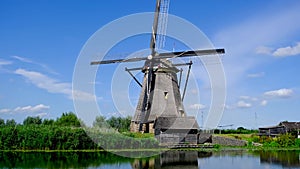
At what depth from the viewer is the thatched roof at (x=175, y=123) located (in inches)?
1054

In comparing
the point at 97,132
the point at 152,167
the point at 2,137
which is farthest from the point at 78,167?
the point at 2,137

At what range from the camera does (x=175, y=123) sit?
2722 cm

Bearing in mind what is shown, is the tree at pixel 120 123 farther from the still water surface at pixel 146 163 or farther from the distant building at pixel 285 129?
the still water surface at pixel 146 163

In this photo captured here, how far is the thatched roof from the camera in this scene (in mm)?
26766

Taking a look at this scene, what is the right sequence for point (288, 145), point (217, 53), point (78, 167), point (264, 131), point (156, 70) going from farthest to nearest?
point (264, 131) < point (288, 145) < point (156, 70) < point (217, 53) < point (78, 167)

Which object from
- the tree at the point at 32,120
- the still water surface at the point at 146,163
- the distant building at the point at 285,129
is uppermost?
the tree at the point at 32,120

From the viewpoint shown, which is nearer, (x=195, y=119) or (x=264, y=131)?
(x=195, y=119)

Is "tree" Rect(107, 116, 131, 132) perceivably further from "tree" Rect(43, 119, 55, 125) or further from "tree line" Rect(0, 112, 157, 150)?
"tree line" Rect(0, 112, 157, 150)

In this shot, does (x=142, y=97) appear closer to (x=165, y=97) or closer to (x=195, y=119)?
(x=165, y=97)

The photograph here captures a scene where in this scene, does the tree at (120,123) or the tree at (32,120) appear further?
the tree at (32,120)

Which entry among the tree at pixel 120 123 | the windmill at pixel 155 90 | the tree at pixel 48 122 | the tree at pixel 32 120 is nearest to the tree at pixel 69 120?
the tree at pixel 48 122

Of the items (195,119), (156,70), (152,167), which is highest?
(156,70)

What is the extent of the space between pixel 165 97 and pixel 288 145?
11893 mm

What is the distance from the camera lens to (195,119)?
28.5 metres
